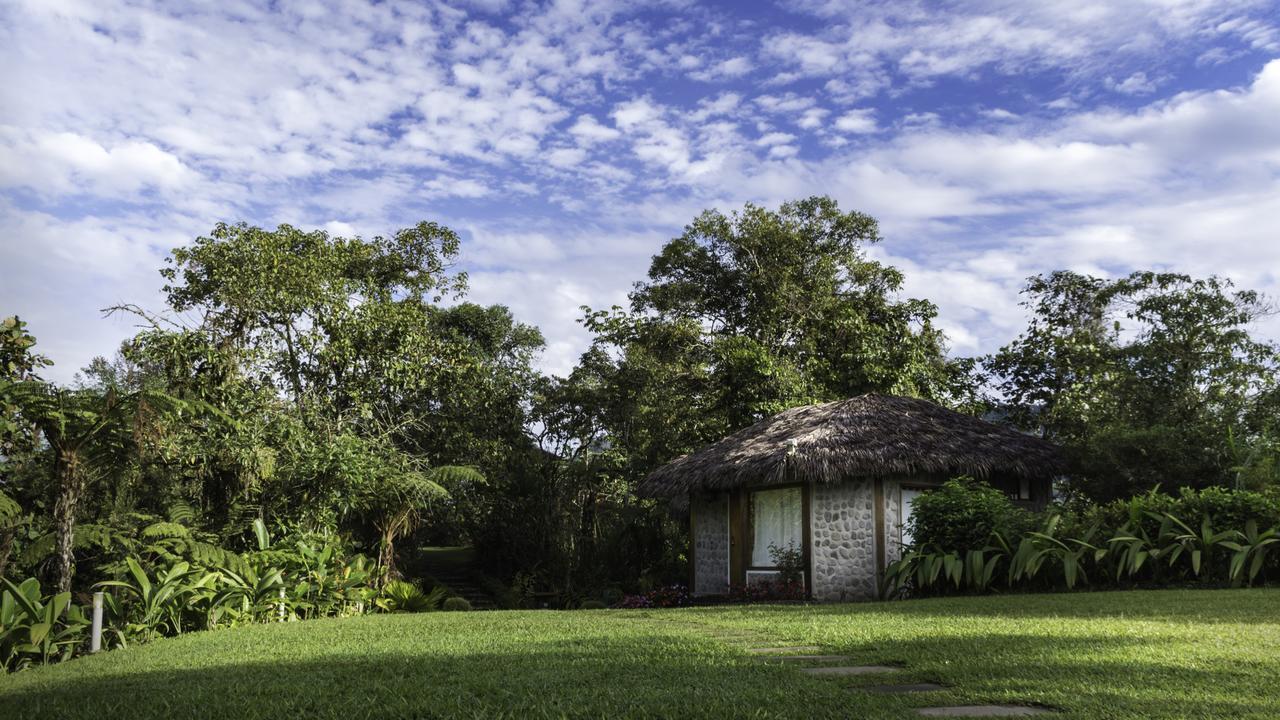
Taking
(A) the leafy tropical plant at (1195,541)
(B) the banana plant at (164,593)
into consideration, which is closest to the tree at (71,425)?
(B) the banana plant at (164,593)

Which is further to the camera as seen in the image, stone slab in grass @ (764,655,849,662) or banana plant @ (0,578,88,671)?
banana plant @ (0,578,88,671)

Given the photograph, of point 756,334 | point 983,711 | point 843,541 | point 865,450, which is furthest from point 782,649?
point 756,334

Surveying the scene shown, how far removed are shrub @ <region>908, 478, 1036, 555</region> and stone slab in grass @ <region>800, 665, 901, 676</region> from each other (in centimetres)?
657

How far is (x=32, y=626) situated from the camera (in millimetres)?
7125

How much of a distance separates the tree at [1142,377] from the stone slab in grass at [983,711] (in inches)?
400

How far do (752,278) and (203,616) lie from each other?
56.5 feet

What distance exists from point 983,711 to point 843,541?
931cm

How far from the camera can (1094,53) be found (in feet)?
40.0

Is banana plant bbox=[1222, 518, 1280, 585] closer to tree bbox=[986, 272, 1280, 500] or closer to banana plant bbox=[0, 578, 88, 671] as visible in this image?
tree bbox=[986, 272, 1280, 500]

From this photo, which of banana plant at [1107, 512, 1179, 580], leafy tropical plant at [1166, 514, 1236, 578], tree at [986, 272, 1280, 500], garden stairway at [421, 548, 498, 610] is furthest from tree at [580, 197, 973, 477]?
leafy tropical plant at [1166, 514, 1236, 578]

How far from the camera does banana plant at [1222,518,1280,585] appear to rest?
32.0ft

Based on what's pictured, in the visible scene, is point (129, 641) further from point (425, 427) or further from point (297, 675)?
point (425, 427)

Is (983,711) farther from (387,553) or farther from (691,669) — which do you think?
(387,553)

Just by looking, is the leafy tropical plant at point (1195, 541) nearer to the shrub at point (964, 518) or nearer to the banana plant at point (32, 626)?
the shrub at point (964, 518)
